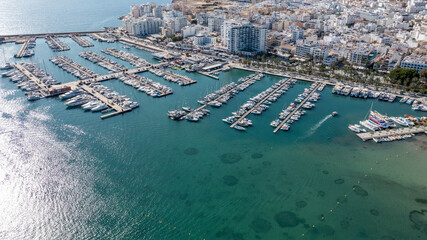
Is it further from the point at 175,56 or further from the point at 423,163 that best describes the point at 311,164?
the point at 175,56

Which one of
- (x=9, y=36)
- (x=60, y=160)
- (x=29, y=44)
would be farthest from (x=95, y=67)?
(x=9, y=36)

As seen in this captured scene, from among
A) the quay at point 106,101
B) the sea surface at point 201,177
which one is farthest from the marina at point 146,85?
A: the quay at point 106,101

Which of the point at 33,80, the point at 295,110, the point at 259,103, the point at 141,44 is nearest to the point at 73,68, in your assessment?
the point at 33,80

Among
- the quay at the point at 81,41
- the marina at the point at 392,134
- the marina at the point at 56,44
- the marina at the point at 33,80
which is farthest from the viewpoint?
the quay at the point at 81,41

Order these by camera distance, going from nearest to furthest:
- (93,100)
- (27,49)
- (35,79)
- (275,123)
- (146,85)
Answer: (275,123), (93,100), (146,85), (35,79), (27,49)

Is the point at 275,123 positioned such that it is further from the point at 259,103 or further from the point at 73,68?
the point at 73,68

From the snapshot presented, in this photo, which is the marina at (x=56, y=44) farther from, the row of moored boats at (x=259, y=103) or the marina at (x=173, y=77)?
the row of moored boats at (x=259, y=103)

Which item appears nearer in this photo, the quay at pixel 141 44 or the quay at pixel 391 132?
the quay at pixel 391 132
